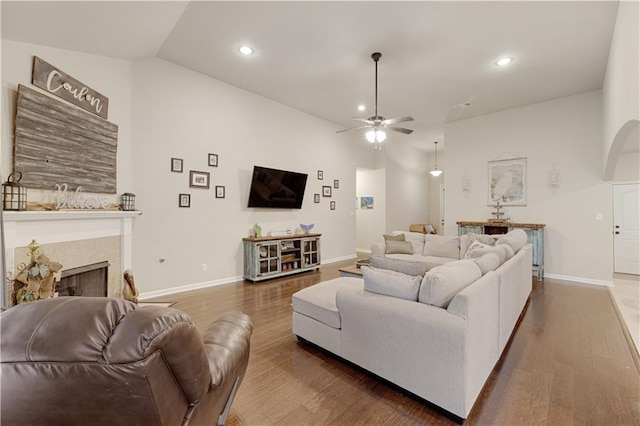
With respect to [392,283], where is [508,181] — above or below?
above

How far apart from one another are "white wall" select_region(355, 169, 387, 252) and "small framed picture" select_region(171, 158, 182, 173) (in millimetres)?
5152

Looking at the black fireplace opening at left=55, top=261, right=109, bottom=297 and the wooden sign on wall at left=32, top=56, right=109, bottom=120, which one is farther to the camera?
the black fireplace opening at left=55, top=261, right=109, bottom=297

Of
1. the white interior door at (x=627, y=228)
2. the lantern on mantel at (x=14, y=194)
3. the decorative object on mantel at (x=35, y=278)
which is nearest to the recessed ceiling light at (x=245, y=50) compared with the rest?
the lantern on mantel at (x=14, y=194)

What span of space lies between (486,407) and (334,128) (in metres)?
6.23

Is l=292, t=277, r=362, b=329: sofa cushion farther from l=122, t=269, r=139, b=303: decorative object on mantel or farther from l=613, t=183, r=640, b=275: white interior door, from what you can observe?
l=613, t=183, r=640, b=275: white interior door

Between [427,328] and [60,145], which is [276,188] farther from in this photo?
[427,328]

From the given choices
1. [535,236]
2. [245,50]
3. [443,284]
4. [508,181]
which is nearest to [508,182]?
[508,181]

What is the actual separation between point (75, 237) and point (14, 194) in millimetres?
724

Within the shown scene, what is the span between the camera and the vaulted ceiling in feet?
9.44

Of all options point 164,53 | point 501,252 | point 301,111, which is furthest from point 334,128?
point 501,252

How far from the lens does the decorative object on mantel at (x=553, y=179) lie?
5422 millimetres

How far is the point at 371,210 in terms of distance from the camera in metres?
8.65

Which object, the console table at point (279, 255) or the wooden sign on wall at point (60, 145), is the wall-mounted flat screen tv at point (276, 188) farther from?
the wooden sign on wall at point (60, 145)

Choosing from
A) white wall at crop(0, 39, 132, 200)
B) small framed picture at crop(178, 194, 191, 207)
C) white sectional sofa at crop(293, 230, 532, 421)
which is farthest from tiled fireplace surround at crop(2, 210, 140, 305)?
white sectional sofa at crop(293, 230, 532, 421)
